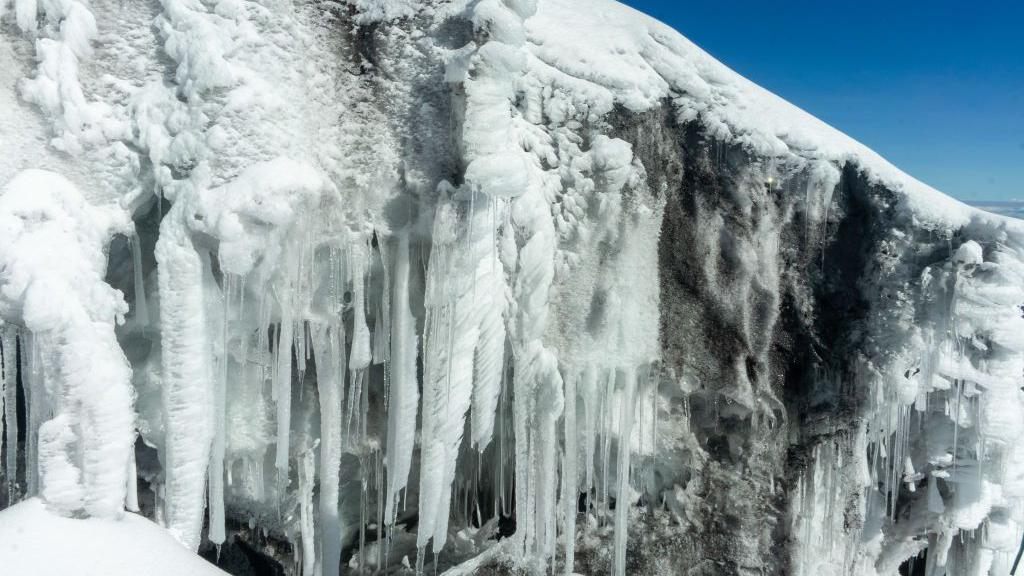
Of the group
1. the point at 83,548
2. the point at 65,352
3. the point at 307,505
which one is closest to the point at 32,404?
the point at 65,352

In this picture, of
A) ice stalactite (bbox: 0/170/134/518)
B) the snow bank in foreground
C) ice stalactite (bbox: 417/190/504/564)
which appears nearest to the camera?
the snow bank in foreground

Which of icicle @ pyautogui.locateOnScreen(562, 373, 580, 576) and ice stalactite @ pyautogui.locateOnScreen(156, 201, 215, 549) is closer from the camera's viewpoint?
ice stalactite @ pyautogui.locateOnScreen(156, 201, 215, 549)

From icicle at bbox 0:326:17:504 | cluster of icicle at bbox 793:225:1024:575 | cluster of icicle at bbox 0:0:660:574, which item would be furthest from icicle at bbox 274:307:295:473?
cluster of icicle at bbox 793:225:1024:575

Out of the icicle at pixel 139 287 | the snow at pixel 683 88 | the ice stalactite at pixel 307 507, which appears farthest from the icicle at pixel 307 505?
the snow at pixel 683 88

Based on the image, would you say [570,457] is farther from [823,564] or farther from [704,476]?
[823,564]

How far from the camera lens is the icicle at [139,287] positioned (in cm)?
453

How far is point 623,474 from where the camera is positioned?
542cm

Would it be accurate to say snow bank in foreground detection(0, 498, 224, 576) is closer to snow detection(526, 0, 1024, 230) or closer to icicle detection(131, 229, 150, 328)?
icicle detection(131, 229, 150, 328)

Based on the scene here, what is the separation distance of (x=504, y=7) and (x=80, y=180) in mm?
2926

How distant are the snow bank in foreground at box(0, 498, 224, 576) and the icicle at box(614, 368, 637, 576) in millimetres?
3197

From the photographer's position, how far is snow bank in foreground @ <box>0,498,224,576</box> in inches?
112

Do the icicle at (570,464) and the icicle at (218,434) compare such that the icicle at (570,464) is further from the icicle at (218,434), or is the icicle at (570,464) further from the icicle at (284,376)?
the icicle at (218,434)

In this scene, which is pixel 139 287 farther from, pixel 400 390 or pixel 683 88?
pixel 683 88

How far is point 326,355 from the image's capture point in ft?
16.1
